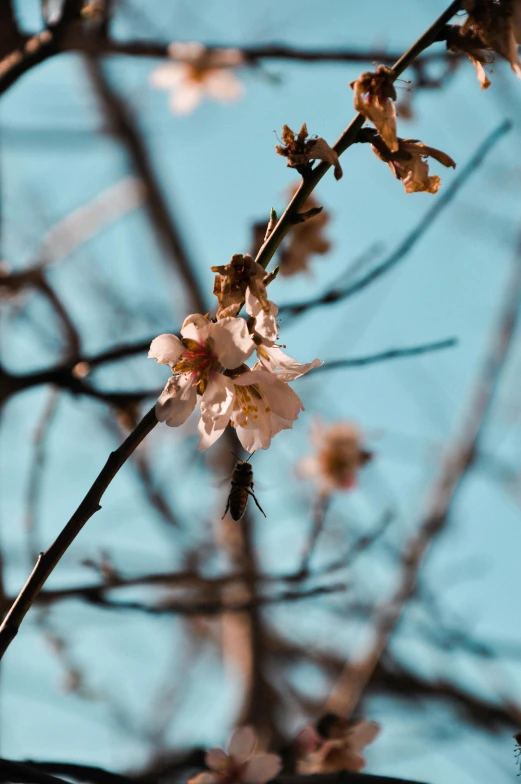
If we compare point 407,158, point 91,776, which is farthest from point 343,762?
point 407,158

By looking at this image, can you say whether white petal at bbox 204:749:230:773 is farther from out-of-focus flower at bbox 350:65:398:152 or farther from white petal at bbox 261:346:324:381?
out-of-focus flower at bbox 350:65:398:152

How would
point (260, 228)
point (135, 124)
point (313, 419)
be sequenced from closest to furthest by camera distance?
point (260, 228) → point (313, 419) → point (135, 124)

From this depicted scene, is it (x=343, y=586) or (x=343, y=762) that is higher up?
(x=343, y=586)

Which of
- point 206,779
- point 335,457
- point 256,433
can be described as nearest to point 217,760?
point 206,779

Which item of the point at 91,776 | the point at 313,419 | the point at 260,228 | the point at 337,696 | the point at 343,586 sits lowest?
the point at 91,776

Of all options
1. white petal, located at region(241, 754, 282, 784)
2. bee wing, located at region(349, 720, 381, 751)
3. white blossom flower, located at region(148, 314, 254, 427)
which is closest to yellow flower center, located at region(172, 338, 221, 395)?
white blossom flower, located at region(148, 314, 254, 427)

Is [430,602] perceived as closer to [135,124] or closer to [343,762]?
[343,762]
